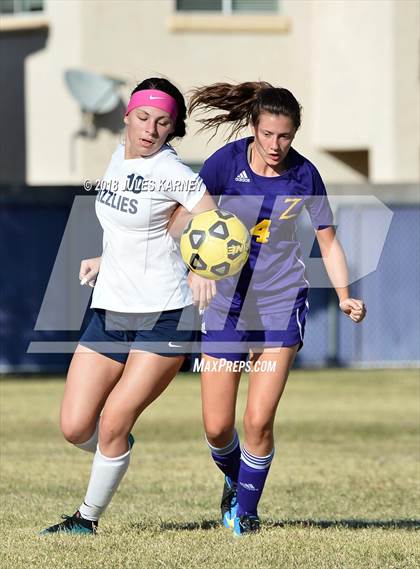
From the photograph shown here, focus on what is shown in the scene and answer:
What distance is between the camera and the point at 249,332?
751 centimetres

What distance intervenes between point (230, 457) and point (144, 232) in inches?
63.4

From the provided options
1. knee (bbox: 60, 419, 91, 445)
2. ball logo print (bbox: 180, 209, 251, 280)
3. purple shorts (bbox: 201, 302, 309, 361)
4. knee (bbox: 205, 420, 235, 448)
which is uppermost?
ball logo print (bbox: 180, 209, 251, 280)

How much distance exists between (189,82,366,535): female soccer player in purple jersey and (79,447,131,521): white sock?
62 centimetres

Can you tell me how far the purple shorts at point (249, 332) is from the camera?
7.45 m

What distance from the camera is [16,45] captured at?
2538cm

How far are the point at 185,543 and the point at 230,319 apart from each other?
129cm

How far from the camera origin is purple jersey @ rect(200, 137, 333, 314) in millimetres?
7406

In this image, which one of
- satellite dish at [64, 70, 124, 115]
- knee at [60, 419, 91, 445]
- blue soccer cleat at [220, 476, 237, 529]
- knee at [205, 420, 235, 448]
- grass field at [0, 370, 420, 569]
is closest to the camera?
grass field at [0, 370, 420, 569]

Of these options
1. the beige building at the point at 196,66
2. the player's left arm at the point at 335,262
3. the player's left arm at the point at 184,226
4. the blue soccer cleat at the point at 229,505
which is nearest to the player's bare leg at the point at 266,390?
the player's left arm at the point at 335,262

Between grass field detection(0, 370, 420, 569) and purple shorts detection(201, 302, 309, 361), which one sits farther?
purple shorts detection(201, 302, 309, 361)

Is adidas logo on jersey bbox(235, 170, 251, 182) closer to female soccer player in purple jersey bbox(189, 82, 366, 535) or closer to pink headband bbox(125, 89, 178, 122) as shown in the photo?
female soccer player in purple jersey bbox(189, 82, 366, 535)

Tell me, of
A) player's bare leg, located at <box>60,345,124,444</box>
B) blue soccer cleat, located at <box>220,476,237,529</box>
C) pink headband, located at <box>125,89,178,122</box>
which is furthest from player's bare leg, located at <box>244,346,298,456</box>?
pink headband, located at <box>125,89,178,122</box>

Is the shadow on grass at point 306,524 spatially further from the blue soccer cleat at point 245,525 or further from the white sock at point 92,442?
the white sock at point 92,442

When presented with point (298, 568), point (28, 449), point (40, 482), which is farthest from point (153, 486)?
point (298, 568)
